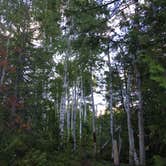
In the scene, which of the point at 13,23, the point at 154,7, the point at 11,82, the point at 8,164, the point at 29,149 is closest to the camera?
the point at 154,7

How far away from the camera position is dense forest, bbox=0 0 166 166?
288 inches

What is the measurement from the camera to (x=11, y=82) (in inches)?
627

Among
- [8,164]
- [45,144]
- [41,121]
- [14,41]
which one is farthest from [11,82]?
[8,164]

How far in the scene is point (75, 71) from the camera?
18828 millimetres

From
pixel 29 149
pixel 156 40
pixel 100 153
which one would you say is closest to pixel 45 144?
pixel 29 149

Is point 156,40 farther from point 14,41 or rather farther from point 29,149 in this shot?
point 14,41

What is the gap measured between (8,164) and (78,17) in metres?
5.26

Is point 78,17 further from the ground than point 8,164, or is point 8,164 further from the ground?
point 78,17

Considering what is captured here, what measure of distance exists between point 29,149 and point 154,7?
6.69 meters

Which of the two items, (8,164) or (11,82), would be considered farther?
(11,82)

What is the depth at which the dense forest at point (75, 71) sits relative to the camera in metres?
7.32

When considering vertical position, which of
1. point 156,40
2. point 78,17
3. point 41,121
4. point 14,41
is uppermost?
point 14,41

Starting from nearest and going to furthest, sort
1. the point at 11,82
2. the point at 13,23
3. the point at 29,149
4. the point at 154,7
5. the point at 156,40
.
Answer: the point at 156,40 < the point at 154,7 < the point at 29,149 < the point at 13,23 < the point at 11,82

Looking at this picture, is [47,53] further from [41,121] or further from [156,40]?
[156,40]
